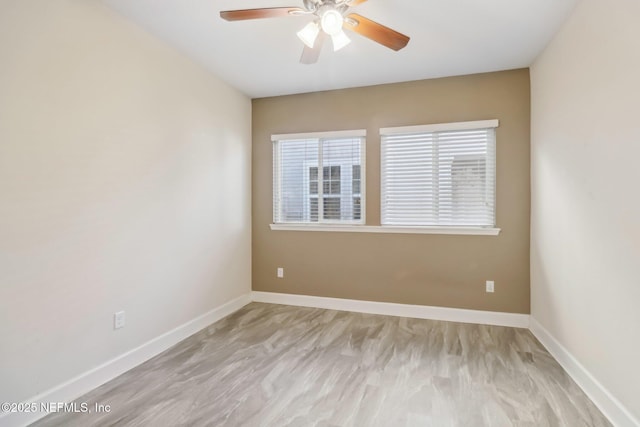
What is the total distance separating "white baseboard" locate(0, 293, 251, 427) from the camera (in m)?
1.84

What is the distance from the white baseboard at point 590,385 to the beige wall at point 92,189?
320 centimetres

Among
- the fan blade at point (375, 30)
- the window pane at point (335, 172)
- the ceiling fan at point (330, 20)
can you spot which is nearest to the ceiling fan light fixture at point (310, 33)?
the ceiling fan at point (330, 20)

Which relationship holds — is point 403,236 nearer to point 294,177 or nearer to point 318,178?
point 318,178

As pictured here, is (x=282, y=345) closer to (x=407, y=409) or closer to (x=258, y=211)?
(x=407, y=409)

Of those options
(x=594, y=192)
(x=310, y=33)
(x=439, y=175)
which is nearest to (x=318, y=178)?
(x=439, y=175)

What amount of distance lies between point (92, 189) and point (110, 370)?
1.30 metres

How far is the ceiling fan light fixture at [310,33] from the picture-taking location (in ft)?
6.47

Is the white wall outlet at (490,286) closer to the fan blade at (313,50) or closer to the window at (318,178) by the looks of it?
the window at (318,178)

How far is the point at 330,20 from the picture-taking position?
6.09 ft

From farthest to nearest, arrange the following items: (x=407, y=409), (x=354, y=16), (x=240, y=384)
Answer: (x=240, y=384) < (x=407, y=409) < (x=354, y=16)

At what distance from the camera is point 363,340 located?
303 cm

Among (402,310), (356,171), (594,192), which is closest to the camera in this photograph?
(594,192)

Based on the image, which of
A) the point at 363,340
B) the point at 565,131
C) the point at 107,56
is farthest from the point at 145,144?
the point at 565,131

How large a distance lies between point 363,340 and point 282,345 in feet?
2.46
